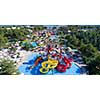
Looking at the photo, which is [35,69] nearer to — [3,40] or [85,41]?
[3,40]

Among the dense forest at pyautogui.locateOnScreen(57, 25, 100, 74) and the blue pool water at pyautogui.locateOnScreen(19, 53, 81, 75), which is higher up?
the dense forest at pyautogui.locateOnScreen(57, 25, 100, 74)

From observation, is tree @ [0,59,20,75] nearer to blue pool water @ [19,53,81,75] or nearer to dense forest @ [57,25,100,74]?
blue pool water @ [19,53,81,75]

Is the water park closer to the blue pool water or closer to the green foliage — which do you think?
the blue pool water

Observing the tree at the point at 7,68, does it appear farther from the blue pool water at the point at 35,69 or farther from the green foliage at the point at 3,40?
the green foliage at the point at 3,40

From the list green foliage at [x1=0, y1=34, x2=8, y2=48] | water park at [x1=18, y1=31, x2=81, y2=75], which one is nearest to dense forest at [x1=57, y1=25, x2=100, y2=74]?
water park at [x1=18, y1=31, x2=81, y2=75]

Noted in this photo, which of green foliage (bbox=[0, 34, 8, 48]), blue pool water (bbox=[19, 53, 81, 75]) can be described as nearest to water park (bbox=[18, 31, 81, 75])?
blue pool water (bbox=[19, 53, 81, 75])

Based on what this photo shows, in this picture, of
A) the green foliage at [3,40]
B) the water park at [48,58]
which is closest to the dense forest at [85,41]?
the water park at [48,58]
